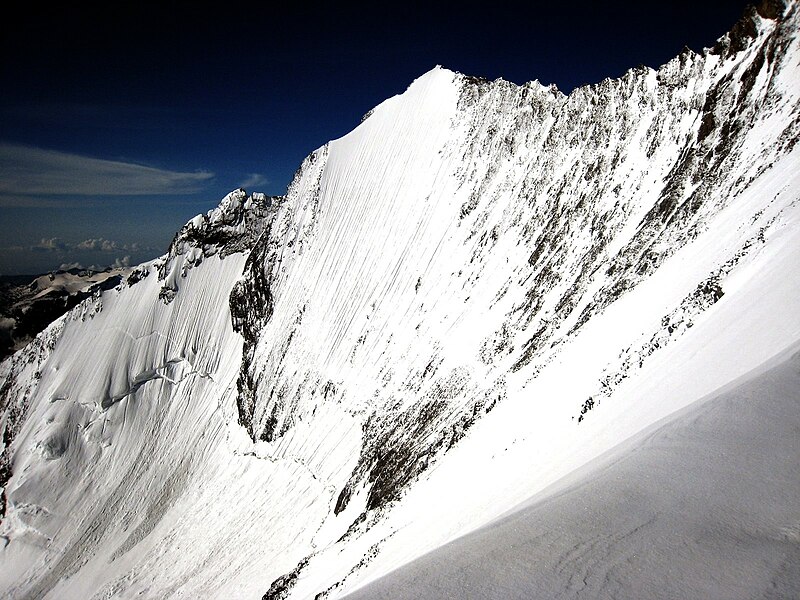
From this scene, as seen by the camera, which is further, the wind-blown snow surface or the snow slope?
the wind-blown snow surface

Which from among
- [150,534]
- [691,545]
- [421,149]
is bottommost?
[150,534]

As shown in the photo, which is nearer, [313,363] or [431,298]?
[431,298]

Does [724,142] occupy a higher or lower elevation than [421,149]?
lower

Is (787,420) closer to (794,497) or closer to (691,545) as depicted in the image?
(794,497)

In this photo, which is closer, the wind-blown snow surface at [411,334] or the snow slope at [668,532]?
the snow slope at [668,532]

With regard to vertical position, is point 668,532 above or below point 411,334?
above

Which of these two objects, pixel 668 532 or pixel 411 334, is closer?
pixel 668 532

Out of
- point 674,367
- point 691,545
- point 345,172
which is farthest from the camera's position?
point 345,172

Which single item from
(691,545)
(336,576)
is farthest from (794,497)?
(336,576)
